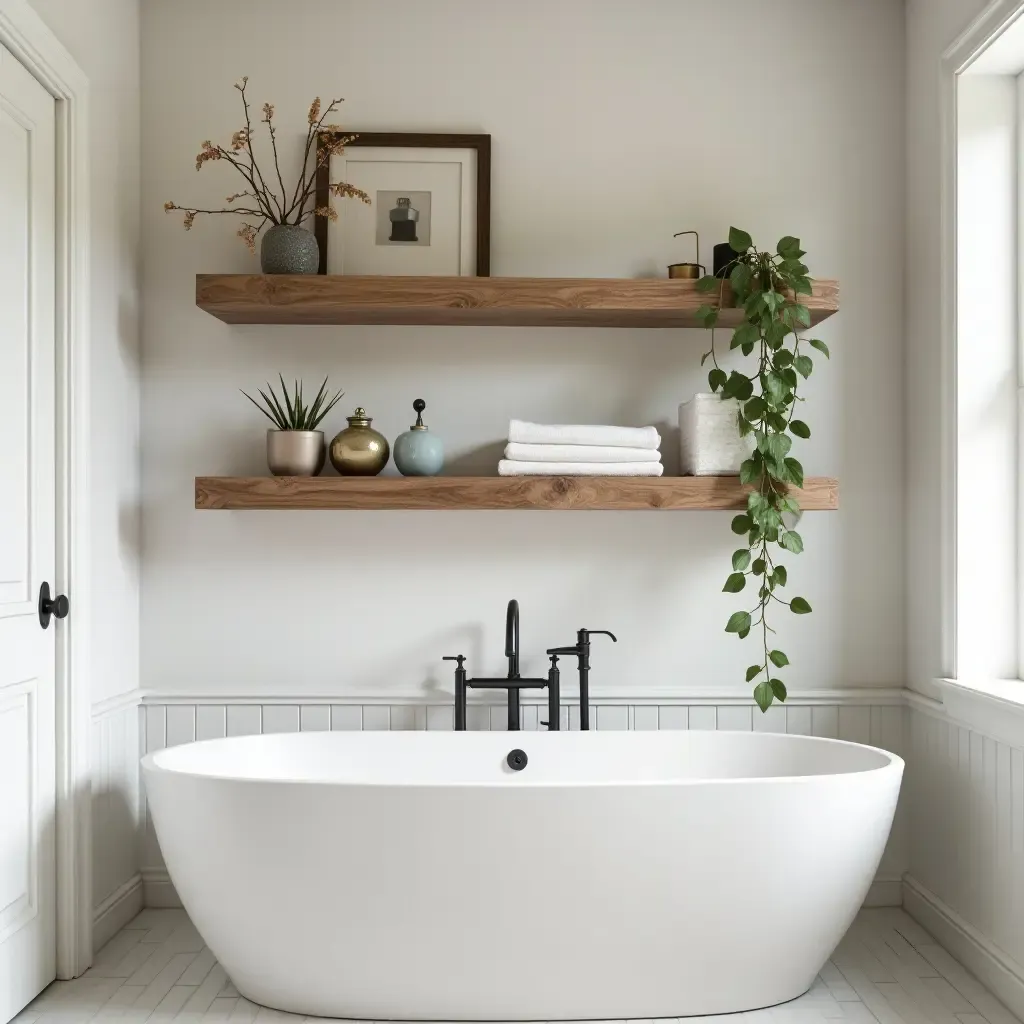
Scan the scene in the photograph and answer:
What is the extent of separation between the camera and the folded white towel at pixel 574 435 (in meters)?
2.68

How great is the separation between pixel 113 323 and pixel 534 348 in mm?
1135

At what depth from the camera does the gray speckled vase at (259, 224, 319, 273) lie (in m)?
2.72

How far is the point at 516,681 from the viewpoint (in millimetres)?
2785

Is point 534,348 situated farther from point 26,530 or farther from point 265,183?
point 26,530

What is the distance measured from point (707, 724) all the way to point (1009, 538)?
94 cm

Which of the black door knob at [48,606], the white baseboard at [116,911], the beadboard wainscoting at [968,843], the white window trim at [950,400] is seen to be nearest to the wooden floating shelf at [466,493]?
the black door knob at [48,606]

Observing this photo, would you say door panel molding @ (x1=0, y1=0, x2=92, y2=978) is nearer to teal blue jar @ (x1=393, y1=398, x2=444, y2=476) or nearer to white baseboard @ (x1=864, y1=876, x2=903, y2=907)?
teal blue jar @ (x1=393, y1=398, x2=444, y2=476)

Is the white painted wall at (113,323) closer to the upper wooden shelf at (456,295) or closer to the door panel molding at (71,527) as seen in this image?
→ the door panel molding at (71,527)

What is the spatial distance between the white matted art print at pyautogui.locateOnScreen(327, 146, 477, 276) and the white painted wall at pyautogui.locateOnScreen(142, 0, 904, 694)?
0.35 feet

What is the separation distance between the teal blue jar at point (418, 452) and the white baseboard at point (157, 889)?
1.33 meters

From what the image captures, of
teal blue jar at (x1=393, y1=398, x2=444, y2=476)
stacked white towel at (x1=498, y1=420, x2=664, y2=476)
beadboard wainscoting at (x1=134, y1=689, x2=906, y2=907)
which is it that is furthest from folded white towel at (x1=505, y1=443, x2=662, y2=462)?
beadboard wainscoting at (x1=134, y1=689, x2=906, y2=907)

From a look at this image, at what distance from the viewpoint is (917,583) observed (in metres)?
2.90

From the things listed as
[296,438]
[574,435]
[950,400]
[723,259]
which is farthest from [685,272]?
[296,438]

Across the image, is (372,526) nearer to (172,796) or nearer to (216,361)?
(216,361)
